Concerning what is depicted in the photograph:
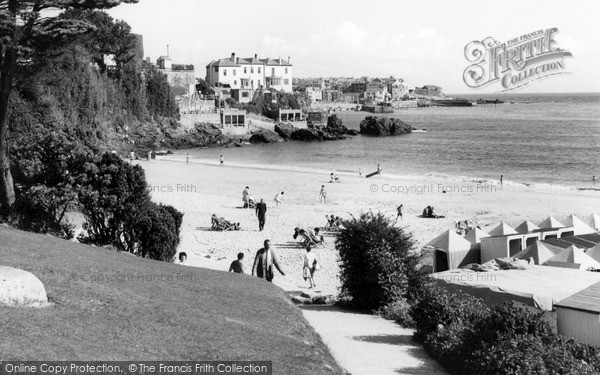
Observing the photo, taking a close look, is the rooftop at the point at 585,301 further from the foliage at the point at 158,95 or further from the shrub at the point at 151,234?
the foliage at the point at 158,95

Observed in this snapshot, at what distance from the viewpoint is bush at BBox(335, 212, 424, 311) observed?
14789mm

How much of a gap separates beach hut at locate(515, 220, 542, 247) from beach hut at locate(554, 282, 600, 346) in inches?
344

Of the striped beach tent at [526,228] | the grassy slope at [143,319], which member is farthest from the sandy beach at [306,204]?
the grassy slope at [143,319]

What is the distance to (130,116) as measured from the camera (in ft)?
271

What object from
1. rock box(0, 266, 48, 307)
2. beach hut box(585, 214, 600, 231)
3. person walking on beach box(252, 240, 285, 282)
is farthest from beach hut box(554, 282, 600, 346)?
beach hut box(585, 214, 600, 231)

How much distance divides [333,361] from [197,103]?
304 ft

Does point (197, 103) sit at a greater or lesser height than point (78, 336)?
greater

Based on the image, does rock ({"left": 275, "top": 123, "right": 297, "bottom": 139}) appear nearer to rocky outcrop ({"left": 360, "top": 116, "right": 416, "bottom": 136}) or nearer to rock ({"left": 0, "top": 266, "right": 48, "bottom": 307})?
rocky outcrop ({"left": 360, "top": 116, "right": 416, "bottom": 136})

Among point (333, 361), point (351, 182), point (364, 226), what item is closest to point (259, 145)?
point (351, 182)

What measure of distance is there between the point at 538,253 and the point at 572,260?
121 cm

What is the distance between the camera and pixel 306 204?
37781 millimetres

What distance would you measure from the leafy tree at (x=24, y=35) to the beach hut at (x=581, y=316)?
1485cm

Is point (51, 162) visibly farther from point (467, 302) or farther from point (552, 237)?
point (552, 237)

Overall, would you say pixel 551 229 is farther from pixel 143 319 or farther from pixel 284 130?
pixel 284 130
